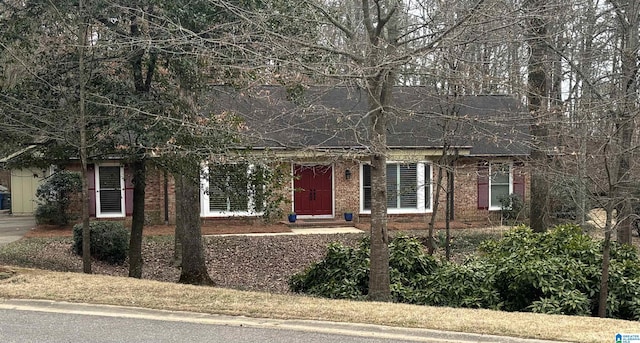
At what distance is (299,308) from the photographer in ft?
24.8

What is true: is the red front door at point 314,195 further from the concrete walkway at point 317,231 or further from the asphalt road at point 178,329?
the asphalt road at point 178,329

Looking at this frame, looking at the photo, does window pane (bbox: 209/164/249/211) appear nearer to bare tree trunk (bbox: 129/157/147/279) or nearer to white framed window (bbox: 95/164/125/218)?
bare tree trunk (bbox: 129/157/147/279)

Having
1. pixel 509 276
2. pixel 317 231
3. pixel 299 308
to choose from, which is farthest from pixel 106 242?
pixel 509 276

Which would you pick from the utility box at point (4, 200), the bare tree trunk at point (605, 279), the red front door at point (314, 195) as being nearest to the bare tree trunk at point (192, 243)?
the red front door at point (314, 195)

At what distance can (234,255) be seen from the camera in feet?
56.0

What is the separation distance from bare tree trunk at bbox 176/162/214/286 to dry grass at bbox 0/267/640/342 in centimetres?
456

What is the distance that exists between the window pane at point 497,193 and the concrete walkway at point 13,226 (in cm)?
1741

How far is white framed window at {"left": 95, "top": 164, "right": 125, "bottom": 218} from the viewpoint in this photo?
20.6 meters

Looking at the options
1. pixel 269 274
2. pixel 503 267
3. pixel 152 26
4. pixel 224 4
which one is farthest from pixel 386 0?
pixel 269 274

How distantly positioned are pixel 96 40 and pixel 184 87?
205 centimetres

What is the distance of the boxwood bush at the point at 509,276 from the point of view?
32.4 ft

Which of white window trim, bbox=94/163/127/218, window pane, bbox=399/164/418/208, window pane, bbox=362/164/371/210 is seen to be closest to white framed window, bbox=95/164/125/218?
white window trim, bbox=94/163/127/218

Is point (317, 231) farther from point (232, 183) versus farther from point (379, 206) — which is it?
point (379, 206)

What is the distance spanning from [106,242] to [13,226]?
7.42 m
